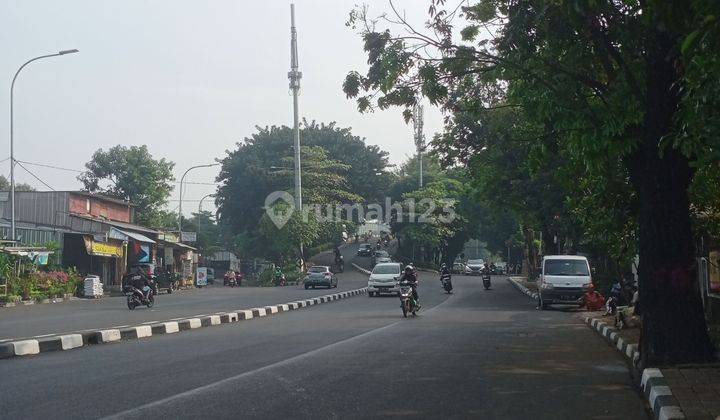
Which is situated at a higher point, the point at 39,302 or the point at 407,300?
the point at 407,300

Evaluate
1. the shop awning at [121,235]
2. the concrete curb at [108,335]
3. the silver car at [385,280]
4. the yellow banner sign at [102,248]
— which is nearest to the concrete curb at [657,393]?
the concrete curb at [108,335]

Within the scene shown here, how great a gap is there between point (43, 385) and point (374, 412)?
4.04 meters

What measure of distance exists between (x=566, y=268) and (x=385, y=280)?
1129 centimetres

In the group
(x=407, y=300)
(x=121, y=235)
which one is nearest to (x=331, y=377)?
(x=407, y=300)

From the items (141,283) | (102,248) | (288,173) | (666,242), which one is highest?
(288,173)

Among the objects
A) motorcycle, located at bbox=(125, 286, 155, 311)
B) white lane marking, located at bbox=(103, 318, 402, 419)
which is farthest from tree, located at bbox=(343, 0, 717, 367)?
motorcycle, located at bbox=(125, 286, 155, 311)

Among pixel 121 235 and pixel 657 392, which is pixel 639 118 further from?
pixel 121 235

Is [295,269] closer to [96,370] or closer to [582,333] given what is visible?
[582,333]

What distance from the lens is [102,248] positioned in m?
43.0

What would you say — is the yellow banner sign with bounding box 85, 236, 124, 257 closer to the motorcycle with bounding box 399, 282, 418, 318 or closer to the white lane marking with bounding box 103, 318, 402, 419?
the motorcycle with bounding box 399, 282, 418, 318

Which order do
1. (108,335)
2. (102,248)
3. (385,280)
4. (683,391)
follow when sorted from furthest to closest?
1. (102,248)
2. (385,280)
3. (108,335)
4. (683,391)

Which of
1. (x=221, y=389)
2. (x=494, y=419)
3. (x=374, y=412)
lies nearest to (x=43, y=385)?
(x=221, y=389)

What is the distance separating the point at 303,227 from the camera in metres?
59.9

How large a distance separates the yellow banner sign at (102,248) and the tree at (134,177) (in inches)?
709
